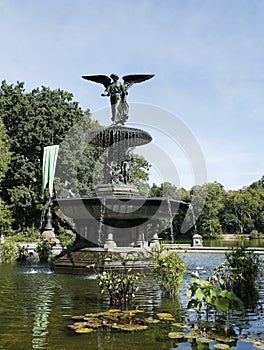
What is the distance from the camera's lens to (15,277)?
12445mm

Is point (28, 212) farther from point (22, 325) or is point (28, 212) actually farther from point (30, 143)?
point (22, 325)

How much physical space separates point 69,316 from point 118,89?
10.8m

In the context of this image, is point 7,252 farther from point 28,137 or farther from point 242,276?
point 28,137

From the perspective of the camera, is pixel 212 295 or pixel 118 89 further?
pixel 118 89

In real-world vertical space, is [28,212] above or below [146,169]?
below

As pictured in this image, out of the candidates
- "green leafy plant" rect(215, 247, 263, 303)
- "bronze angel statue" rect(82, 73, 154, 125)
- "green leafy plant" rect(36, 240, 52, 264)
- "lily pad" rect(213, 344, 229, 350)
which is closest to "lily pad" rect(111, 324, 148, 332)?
"lily pad" rect(213, 344, 229, 350)

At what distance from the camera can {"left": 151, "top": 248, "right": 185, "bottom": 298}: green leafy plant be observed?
7.91 metres

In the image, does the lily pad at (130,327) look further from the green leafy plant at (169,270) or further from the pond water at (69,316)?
the green leafy plant at (169,270)

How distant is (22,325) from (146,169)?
3607cm

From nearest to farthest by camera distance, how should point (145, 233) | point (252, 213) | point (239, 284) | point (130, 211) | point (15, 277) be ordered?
1. point (239, 284)
2. point (15, 277)
3. point (130, 211)
4. point (145, 233)
5. point (252, 213)

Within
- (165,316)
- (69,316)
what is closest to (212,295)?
(165,316)

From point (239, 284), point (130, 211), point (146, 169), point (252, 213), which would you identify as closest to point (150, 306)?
point (239, 284)

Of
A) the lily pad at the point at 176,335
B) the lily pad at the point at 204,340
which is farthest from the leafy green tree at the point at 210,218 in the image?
the lily pad at the point at 204,340

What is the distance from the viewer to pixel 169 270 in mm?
7930
